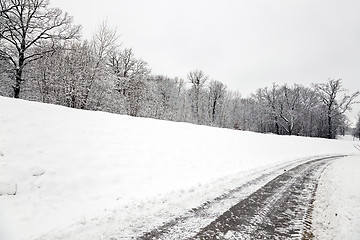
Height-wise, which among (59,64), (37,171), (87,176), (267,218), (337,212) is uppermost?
(59,64)

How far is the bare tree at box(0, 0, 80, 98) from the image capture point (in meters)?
16.1

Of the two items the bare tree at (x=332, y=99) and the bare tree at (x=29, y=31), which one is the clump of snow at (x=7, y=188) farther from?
the bare tree at (x=332, y=99)

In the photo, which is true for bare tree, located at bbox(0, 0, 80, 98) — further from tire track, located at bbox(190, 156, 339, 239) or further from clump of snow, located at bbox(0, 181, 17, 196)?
tire track, located at bbox(190, 156, 339, 239)

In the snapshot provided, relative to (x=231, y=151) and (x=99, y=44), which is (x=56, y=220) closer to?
(x=231, y=151)

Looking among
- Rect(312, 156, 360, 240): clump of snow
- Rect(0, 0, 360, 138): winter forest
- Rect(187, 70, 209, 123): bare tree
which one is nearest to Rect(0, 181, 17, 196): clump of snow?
Rect(312, 156, 360, 240): clump of snow

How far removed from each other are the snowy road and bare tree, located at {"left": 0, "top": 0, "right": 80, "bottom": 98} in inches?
727

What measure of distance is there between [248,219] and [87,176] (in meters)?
4.62

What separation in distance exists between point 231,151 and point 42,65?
18035mm

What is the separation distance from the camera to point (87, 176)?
5.89m

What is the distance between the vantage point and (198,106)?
4494cm

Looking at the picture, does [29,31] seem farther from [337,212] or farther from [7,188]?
[337,212]

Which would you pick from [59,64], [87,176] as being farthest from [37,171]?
[59,64]

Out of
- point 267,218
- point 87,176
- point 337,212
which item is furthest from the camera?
point 87,176

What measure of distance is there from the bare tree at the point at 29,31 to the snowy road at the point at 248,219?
1847 cm
